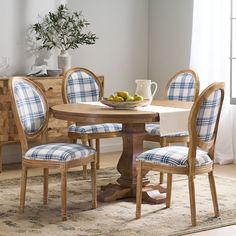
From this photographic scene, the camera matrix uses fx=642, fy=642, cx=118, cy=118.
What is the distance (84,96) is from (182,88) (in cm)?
86

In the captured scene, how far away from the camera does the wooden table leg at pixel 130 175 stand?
4.67 metres

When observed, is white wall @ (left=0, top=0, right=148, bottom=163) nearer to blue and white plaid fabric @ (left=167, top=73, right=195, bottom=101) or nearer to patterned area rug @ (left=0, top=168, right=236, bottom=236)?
blue and white plaid fabric @ (left=167, top=73, right=195, bottom=101)

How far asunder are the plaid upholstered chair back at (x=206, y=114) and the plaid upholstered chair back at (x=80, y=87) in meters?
1.66

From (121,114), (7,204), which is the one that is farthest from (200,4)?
(7,204)

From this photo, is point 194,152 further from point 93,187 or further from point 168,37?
point 168,37

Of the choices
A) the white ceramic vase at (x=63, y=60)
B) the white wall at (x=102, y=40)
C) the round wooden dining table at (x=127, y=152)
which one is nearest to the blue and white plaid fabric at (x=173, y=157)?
the round wooden dining table at (x=127, y=152)

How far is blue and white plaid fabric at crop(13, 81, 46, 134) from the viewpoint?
446 cm

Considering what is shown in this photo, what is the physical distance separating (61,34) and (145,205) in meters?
2.31

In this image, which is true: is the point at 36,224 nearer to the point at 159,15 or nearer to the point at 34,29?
the point at 34,29

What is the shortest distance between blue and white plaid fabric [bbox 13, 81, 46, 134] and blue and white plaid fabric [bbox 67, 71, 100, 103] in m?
0.87

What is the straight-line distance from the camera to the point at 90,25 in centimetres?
672

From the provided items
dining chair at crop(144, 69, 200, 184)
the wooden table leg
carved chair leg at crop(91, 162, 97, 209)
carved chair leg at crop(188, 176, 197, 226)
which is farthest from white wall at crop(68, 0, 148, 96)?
carved chair leg at crop(188, 176, 197, 226)

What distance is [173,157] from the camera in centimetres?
409

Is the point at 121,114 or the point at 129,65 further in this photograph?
the point at 129,65
